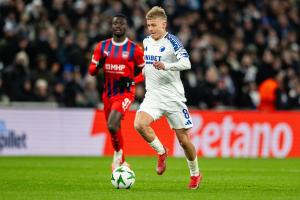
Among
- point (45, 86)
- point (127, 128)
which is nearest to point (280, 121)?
point (127, 128)

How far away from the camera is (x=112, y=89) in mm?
13516

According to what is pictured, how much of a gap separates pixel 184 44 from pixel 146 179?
421 inches

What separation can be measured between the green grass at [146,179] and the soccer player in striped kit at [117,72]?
0.87 meters

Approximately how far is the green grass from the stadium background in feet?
3.77

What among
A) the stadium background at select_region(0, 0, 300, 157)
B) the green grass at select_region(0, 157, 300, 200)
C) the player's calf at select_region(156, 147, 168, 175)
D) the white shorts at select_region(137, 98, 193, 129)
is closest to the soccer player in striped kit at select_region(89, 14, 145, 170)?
the green grass at select_region(0, 157, 300, 200)

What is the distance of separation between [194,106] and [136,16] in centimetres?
302

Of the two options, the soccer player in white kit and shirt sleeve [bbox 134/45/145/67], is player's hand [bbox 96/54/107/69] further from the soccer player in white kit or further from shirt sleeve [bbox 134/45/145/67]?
the soccer player in white kit

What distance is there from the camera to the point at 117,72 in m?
13.5

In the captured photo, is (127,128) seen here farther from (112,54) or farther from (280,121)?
(112,54)

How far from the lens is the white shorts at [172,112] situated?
438 inches

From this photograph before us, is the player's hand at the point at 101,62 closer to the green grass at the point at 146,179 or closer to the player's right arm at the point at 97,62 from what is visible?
the player's right arm at the point at 97,62

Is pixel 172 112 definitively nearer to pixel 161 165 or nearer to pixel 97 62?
pixel 161 165

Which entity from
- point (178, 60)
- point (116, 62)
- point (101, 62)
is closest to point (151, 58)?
point (178, 60)

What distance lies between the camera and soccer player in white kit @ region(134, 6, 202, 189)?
36.3 feet
